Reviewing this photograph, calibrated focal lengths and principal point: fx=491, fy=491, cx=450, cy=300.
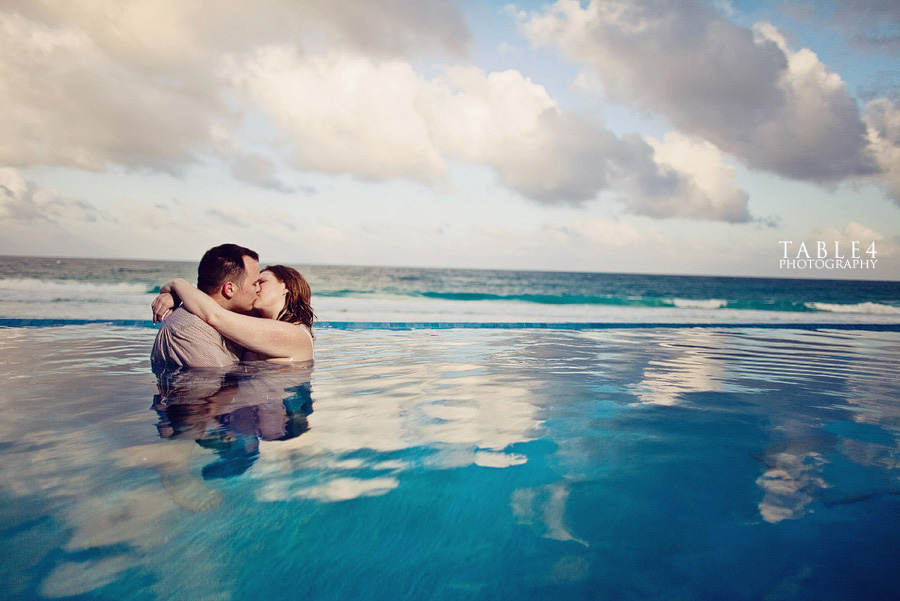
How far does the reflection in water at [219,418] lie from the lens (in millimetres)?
2400

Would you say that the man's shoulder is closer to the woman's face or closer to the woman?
the woman

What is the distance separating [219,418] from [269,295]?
1.19 metres

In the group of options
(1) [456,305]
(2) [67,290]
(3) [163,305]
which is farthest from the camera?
(1) [456,305]

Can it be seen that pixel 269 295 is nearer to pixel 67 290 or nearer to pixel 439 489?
pixel 439 489

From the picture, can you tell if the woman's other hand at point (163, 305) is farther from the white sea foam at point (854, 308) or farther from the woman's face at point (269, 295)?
the white sea foam at point (854, 308)

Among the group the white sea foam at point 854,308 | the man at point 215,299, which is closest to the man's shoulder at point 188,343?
the man at point 215,299

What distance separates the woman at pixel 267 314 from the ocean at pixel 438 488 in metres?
0.29

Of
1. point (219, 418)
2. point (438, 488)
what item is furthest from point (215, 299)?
point (438, 488)

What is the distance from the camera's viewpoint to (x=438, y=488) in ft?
7.91

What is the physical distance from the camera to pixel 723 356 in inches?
268

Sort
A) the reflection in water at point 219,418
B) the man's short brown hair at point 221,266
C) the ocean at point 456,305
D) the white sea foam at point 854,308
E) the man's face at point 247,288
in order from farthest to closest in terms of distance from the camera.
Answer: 1. the white sea foam at point 854,308
2. the ocean at point 456,305
3. the man's face at point 247,288
4. the man's short brown hair at point 221,266
5. the reflection in water at point 219,418

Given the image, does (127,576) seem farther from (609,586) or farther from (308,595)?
(609,586)

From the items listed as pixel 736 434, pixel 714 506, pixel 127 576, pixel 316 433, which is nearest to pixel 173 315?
pixel 316 433

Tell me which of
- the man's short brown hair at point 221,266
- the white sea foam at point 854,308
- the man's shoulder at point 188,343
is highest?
the man's short brown hair at point 221,266
